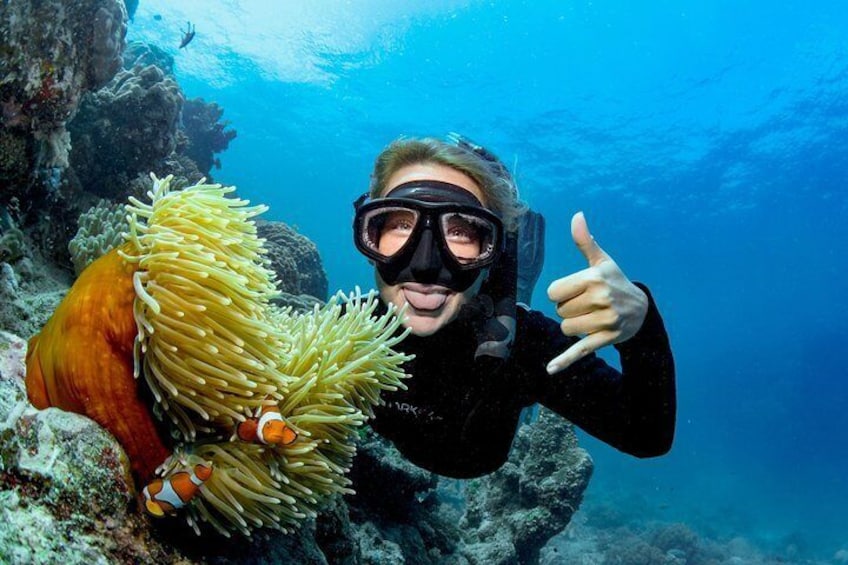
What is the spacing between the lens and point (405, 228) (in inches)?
120

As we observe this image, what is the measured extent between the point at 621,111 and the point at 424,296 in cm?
3573

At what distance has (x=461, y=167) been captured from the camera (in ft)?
10.6

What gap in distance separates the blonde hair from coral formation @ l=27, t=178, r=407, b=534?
174 cm

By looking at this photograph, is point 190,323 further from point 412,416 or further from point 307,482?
point 412,416

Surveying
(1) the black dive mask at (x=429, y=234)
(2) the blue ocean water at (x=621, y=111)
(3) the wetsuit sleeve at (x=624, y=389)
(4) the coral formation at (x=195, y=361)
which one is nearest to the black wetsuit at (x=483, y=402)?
(3) the wetsuit sleeve at (x=624, y=389)

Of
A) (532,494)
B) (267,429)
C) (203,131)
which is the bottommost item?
(267,429)

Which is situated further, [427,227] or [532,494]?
[532,494]

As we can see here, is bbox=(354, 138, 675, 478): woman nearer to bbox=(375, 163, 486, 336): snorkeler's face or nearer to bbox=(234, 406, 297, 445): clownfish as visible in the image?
bbox=(375, 163, 486, 336): snorkeler's face

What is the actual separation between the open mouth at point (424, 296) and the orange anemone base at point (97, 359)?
1.52 metres

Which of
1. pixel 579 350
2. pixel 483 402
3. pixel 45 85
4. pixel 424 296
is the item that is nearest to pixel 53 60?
pixel 45 85

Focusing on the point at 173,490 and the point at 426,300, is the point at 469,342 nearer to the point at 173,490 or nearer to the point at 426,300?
the point at 426,300

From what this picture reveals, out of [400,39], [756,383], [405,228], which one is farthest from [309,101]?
[756,383]

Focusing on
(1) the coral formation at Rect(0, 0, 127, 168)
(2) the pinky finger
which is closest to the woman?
(2) the pinky finger

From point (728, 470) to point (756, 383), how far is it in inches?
1560
